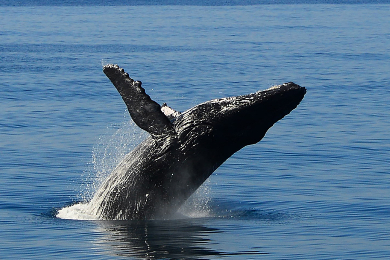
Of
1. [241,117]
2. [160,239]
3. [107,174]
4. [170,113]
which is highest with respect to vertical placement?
[170,113]

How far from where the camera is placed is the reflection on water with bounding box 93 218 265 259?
40.0 ft

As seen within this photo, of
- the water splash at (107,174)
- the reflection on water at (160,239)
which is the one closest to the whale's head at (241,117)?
the reflection on water at (160,239)

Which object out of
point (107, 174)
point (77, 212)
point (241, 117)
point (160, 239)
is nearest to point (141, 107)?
point (241, 117)

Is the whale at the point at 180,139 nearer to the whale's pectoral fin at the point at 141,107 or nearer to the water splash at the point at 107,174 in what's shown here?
the whale's pectoral fin at the point at 141,107

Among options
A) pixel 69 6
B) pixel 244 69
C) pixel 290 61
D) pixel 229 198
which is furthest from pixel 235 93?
pixel 69 6

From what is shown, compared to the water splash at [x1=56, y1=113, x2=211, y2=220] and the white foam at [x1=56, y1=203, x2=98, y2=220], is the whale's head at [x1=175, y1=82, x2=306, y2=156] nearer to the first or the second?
the water splash at [x1=56, y1=113, x2=211, y2=220]

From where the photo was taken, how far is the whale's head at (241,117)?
1345cm

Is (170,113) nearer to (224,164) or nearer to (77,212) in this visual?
(77,212)

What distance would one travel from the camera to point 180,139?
543 inches

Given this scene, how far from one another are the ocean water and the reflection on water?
0.10ft

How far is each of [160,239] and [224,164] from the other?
7858 millimetres

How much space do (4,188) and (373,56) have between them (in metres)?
31.0

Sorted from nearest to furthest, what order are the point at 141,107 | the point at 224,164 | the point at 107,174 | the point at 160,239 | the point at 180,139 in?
the point at 160,239, the point at 141,107, the point at 180,139, the point at 107,174, the point at 224,164

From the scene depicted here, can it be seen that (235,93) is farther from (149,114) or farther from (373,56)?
(149,114)
